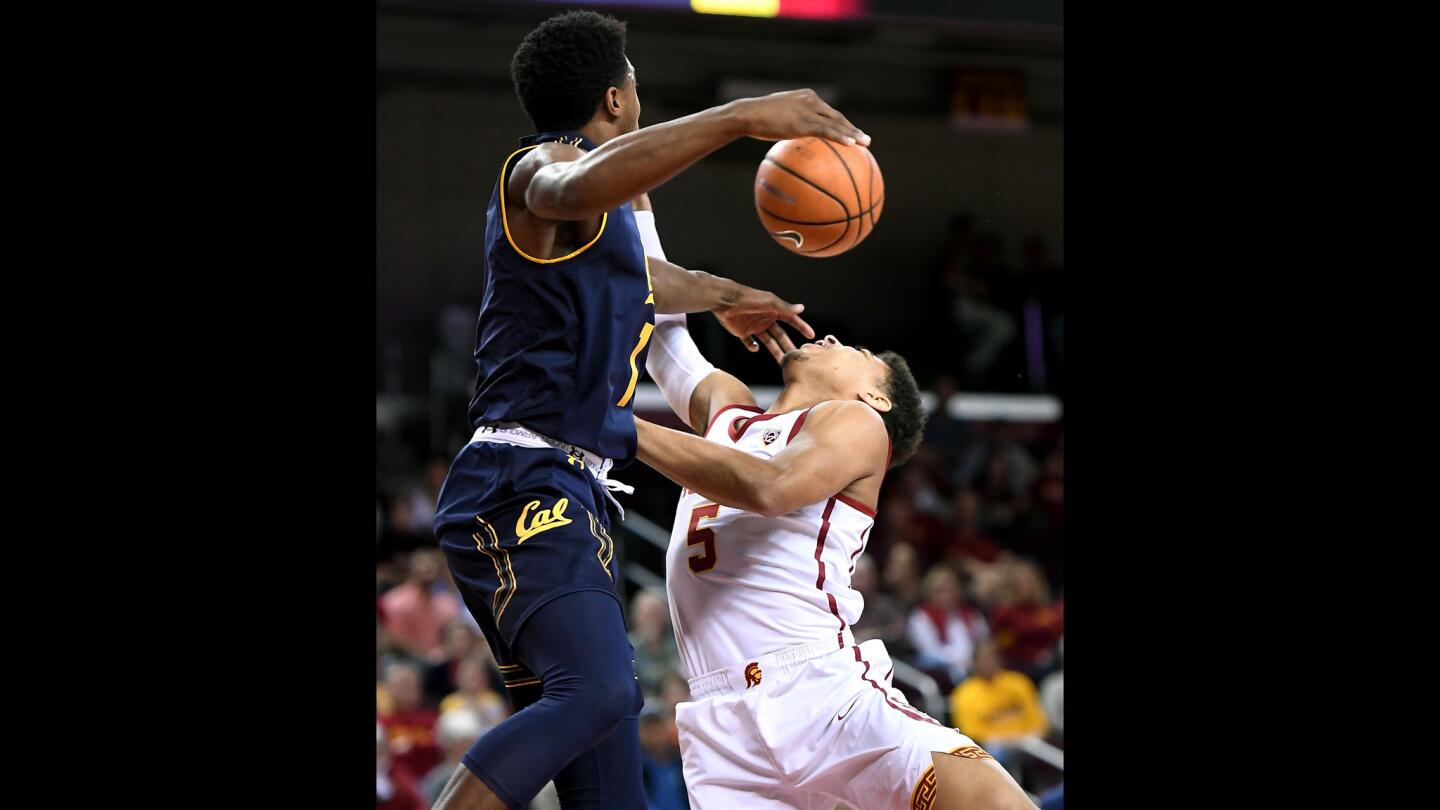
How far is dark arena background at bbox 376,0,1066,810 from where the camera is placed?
10188 millimetres

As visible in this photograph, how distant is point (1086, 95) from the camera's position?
14.1 feet

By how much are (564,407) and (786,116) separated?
2.91 ft

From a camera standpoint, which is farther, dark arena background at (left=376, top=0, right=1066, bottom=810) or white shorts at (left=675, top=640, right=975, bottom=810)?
dark arena background at (left=376, top=0, right=1066, bottom=810)

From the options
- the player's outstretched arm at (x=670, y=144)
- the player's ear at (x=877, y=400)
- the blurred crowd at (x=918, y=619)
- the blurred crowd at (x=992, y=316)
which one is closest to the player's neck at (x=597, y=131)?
the player's outstretched arm at (x=670, y=144)

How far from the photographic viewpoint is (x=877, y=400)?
15.3 feet

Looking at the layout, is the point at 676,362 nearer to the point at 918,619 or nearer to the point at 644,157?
the point at 644,157

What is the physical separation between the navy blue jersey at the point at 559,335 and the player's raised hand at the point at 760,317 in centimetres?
103

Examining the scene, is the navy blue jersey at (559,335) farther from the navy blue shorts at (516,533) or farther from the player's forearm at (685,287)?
the player's forearm at (685,287)

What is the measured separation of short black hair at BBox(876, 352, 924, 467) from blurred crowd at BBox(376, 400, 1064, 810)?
2832 millimetres

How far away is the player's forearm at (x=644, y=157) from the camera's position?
3.27m

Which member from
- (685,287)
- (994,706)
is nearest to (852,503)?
(685,287)

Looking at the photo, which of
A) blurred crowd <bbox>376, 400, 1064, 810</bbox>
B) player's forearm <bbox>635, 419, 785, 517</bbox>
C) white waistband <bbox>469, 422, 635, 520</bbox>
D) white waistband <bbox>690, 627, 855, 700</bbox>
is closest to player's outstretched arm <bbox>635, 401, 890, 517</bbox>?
player's forearm <bbox>635, 419, 785, 517</bbox>

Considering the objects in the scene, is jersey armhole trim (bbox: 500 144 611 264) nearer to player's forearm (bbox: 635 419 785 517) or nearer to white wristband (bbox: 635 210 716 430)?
player's forearm (bbox: 635 419 785 517)

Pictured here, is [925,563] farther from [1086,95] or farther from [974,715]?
[1086,95]
